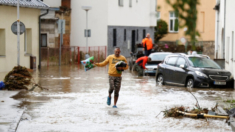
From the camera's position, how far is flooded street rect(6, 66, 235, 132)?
1117 centimetres

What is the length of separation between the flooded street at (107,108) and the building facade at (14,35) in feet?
27.5

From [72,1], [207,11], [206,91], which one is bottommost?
[206,91]

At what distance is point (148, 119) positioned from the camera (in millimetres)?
12281

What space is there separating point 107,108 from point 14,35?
1698 centimetres

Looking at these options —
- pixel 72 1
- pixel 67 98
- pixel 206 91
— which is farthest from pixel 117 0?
pixel 67 98

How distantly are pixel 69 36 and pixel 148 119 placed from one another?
32.7 meters

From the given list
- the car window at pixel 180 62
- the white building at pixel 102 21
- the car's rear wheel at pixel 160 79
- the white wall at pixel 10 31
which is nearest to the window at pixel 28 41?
the white wall at pixel 10 31

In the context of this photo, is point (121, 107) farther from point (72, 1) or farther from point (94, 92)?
point (72, 1)

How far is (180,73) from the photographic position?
2147 centimetres

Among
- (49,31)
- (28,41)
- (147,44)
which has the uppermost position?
(49,31)

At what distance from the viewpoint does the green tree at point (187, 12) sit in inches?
195

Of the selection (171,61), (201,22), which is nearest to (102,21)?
(171,61)

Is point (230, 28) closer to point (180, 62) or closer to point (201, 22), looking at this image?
point (180, 62)

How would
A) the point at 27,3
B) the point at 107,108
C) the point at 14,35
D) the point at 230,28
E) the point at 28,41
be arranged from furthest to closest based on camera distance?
the point at 28,41 → the point at 27,3 → the point at 14,35 → the point at 230,28 → the point at 107,108
